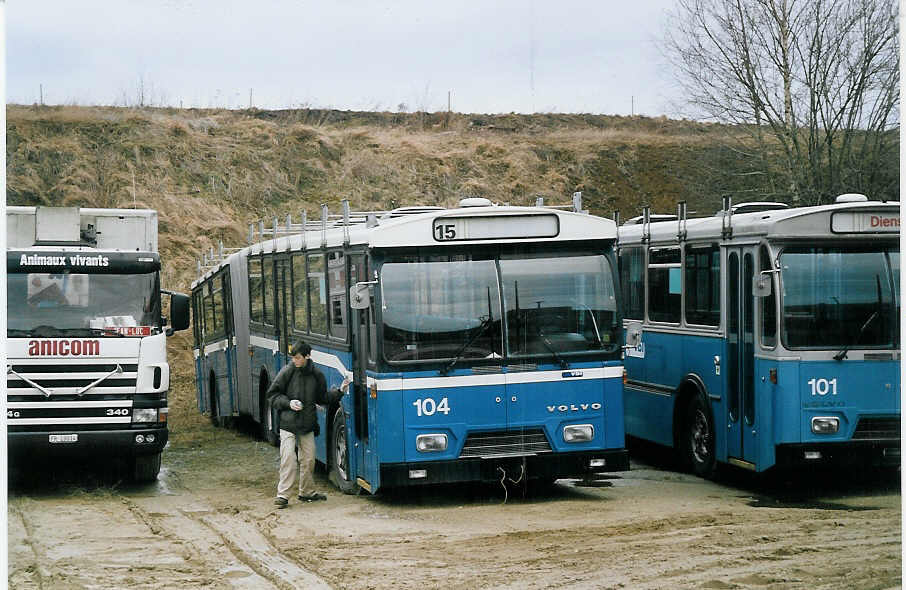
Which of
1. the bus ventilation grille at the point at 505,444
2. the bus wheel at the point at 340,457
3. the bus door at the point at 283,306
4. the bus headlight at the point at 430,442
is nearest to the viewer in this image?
the bus headlight at the point at 430,442

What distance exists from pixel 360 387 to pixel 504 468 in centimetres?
162

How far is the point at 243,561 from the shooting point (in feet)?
32.1

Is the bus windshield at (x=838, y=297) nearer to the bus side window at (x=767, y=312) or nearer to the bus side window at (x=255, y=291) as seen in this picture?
the bus side window at (x=767, y=312)

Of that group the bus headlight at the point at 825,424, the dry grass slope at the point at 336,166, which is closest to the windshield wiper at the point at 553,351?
the bus headlight at the point at 825,424

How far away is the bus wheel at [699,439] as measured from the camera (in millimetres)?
13570

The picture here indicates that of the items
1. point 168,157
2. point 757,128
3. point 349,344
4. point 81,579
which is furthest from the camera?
point 168,157

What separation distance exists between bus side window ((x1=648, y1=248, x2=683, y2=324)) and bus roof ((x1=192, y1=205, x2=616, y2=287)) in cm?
249

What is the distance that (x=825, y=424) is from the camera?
475 inches

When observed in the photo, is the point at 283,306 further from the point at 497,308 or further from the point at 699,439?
the point at 699,439

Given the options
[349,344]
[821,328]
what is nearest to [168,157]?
[349,344]

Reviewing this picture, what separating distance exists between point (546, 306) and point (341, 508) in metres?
2.77

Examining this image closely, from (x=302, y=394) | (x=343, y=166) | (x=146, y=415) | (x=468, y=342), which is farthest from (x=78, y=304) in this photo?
(x=343, y=166)

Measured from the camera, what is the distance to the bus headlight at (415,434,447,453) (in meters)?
11.7

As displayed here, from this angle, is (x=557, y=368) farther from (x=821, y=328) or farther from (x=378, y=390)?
(x=821, y=328)
